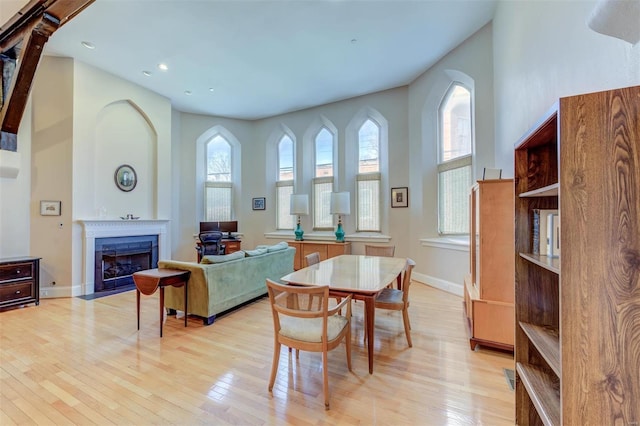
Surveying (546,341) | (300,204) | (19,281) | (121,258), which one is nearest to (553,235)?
(546,341)

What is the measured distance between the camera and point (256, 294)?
3945 mm

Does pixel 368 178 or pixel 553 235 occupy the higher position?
pixel 368 178

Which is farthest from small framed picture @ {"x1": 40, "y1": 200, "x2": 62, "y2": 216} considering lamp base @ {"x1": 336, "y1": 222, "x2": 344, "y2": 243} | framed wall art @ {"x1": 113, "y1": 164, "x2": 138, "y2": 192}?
lamp base @ {"x1": 336, "y1": 222, "x2": 344, "y2": 243}

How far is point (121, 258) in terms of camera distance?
16.7ft

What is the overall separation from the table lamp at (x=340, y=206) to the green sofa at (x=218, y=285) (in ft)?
7.19

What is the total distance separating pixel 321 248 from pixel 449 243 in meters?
2.54

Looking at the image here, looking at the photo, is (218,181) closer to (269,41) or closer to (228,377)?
(269,41)

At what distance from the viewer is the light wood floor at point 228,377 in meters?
1.75

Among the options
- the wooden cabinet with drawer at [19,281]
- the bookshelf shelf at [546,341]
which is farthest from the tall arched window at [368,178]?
the wooden cabinet with drawer at [19,281]

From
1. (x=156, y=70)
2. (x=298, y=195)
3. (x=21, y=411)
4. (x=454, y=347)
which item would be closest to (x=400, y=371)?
(x=454, y=347)

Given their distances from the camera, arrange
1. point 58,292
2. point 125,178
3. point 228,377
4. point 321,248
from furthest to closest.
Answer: point 321,248
point 125,178
point 58,292
point 228,377

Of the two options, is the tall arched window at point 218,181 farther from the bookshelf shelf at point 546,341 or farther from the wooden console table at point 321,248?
the bookshelf shelf at point 546,341

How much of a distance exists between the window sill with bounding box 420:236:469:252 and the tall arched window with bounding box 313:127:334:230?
7.42 feet

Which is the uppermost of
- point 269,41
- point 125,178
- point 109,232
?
point 269,41
